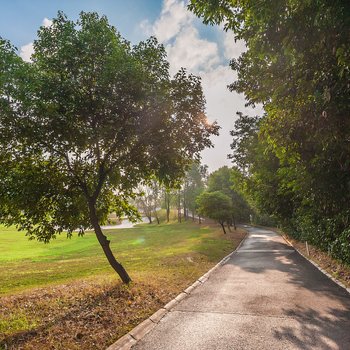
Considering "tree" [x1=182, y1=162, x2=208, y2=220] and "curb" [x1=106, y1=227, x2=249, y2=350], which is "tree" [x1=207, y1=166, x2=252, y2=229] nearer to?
"tree" [x1=182, y1=162, x2=208, y2=220]

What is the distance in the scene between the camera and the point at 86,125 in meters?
10.5

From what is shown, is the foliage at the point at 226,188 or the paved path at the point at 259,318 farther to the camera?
the foliage at the point at 226,188

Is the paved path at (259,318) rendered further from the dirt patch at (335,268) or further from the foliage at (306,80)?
the foliage at (306,80)

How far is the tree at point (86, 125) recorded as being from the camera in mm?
8992

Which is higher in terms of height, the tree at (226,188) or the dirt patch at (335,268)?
the tree at (226,188)

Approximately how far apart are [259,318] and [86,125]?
8.43m

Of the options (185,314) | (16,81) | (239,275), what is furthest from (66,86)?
(239,275)

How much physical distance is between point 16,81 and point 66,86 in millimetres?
1443

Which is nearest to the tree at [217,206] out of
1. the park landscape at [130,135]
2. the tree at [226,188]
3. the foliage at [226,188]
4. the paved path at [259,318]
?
the foliage at [226,188]

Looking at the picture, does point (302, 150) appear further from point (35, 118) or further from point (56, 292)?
point (56, 292)

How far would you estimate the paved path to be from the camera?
621cm

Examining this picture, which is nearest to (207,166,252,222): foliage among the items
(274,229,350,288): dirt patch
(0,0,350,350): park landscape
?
(274,229,350,288): dirt patch

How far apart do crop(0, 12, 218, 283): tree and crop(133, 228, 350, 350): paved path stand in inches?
171

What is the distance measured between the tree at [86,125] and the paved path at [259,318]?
14.3ft
